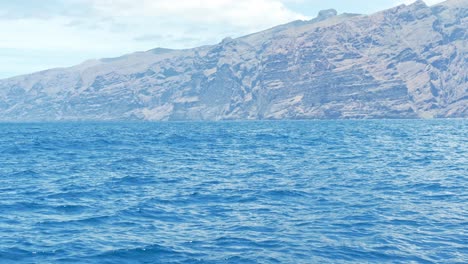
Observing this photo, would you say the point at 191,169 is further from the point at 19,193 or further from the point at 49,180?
the point at 19,193

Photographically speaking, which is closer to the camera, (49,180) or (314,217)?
(314,217)

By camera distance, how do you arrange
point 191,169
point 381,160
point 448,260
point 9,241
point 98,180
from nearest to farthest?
point 448,260, point 9,241, point 98,180, point 191,169, point 381,160

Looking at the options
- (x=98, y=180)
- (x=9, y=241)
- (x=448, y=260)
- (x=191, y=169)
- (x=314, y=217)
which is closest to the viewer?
(x=448, y=260)

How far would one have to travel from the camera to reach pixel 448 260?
1867cm

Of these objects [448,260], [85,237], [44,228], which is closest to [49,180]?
[44,228]

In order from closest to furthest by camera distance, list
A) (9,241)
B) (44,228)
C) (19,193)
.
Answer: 1. (9,241)
2. (44,228)
3. (19,193)

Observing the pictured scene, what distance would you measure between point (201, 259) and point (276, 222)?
6657mm

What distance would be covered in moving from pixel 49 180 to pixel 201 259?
24.8 m

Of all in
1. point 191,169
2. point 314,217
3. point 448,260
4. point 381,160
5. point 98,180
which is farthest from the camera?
point 381,160

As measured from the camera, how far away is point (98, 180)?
39.6m

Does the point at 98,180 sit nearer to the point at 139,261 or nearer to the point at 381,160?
the point at 139,261

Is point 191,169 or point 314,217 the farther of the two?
point 191,169

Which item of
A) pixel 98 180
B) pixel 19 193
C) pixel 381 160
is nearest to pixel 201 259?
pixel 19 193

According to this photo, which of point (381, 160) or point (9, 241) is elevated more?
point (9, 241)
